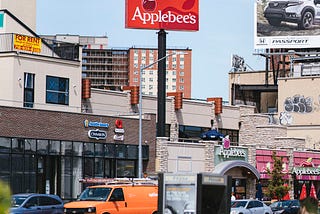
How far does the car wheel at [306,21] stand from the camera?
304 feet

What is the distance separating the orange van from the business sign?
20908 mm

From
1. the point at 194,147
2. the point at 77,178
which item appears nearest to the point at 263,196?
the point at 194,147

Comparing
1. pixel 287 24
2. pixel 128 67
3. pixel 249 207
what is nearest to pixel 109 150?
pixel 249 207

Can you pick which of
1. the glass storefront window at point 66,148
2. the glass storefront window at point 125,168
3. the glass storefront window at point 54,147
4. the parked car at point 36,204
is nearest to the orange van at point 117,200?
the parked car at point 36,204

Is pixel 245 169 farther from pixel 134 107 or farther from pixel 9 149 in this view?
pixel 9 149

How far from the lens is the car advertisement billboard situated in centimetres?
9169

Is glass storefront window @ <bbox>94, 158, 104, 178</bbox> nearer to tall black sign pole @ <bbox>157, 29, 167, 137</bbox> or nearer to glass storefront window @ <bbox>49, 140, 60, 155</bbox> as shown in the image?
glass storefront window @ <bbox>49, 140, 60, 155</bbox>

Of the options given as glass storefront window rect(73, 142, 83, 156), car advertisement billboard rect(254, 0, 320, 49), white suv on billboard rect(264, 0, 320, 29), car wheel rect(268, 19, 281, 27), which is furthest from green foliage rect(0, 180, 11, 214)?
car wheel rect(268, 19, 281, 27)

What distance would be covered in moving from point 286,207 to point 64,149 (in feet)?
45.7

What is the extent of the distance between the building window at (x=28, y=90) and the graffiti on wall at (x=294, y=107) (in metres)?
33.5

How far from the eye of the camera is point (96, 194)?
37.3 meters

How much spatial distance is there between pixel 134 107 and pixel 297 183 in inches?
586

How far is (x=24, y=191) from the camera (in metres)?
50.4

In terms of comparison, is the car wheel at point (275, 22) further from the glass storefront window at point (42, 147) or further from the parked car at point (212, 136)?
the glass storefront window at point (42, 147)
